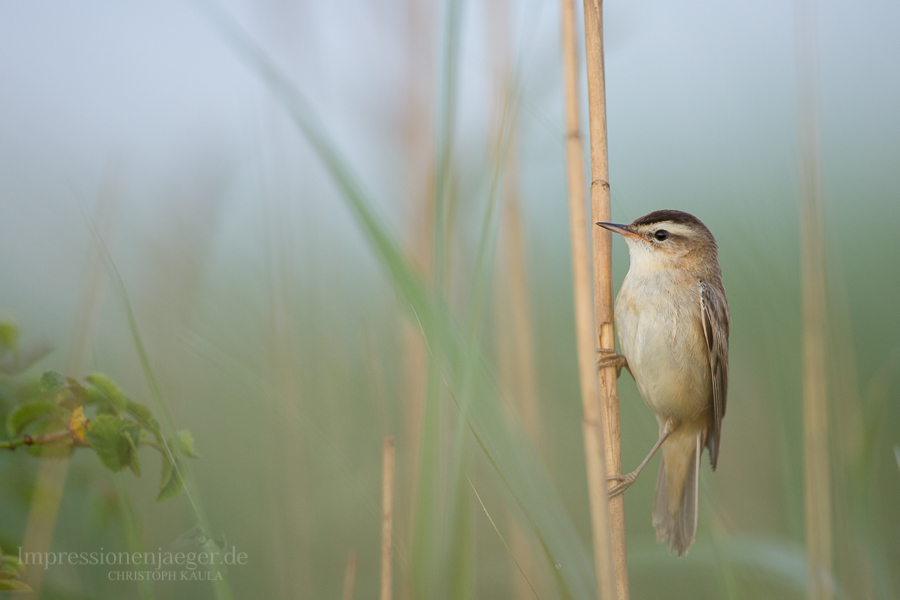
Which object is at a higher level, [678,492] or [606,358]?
[606,358]

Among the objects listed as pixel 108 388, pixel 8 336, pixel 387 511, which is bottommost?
pixel 387 511

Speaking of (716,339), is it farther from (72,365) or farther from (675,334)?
(72,365)

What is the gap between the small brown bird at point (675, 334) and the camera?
2.67 m

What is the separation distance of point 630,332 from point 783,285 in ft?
2.27

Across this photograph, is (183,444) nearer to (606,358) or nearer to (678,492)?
(606,358)

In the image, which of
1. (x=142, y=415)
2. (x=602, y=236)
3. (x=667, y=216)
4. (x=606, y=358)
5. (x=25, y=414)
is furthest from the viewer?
(x=667, y=216)

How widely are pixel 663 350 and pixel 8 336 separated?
7.27ft

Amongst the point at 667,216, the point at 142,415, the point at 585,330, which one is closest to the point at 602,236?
the point at 585,330

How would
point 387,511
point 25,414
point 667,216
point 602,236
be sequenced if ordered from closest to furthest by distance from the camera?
point 25,414 < point 387,511 < point 602,236 < point 667,216

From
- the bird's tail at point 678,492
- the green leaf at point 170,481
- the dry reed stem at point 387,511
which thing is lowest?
the bird's tail at point 678,492

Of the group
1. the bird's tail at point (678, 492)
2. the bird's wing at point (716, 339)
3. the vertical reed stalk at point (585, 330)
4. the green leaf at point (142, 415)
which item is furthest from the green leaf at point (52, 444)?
the bird's wing at point (716, 339)

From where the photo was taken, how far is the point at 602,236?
196cm

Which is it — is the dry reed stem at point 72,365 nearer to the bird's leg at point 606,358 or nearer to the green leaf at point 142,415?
the green leaf at point 142,415

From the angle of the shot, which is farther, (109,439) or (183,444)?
(183,444)
